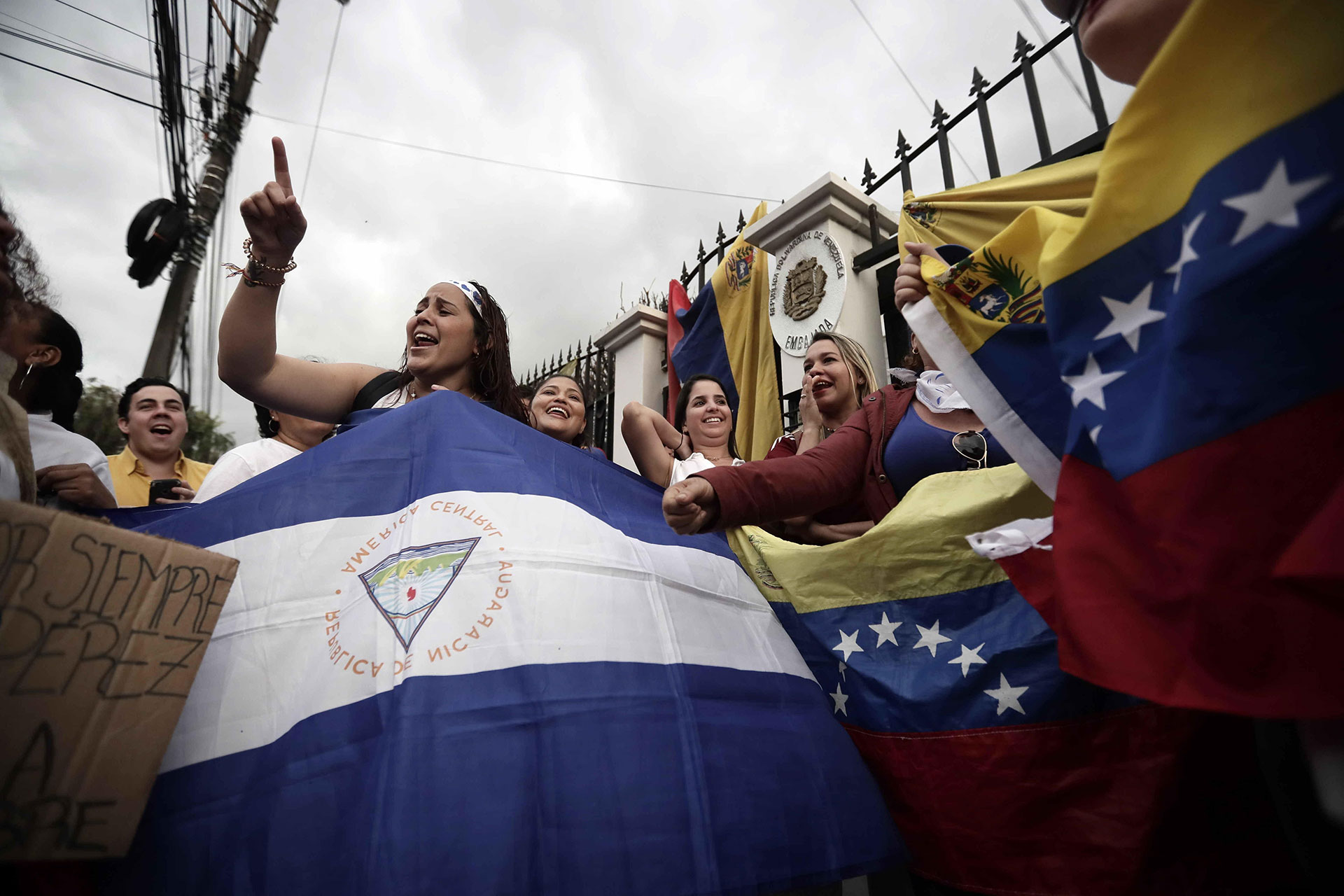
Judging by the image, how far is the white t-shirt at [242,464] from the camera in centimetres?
211

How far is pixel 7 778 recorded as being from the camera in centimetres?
77

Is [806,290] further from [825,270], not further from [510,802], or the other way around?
[510,802]

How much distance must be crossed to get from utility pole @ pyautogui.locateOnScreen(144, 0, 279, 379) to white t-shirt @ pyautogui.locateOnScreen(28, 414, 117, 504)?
7.36 m

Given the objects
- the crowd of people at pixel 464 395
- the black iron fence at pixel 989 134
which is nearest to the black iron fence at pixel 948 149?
the black iron fence at pixel 989 134

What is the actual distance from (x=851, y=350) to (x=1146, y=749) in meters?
1.80

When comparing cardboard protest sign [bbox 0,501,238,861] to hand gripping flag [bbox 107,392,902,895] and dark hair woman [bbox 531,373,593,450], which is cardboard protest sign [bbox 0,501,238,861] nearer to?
hand gripping flag [bbox 107,392,902,895]

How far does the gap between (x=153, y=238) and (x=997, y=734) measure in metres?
9.02

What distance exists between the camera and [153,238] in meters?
6.80

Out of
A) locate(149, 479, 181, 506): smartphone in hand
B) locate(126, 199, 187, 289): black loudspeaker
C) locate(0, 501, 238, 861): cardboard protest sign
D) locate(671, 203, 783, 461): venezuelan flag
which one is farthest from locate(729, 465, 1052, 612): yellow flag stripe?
locate(126, 199, 187, 289): black loudspeaker

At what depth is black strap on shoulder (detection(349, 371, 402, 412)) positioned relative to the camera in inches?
80.1

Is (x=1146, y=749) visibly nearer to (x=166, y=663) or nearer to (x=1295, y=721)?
(x=1295, y=721)

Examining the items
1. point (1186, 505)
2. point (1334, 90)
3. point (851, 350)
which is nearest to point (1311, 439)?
point (1186, 505)

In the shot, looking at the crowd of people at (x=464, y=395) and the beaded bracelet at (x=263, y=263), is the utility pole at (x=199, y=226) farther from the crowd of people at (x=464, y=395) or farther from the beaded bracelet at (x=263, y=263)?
the beaded bracelet at (x=263, y=263)

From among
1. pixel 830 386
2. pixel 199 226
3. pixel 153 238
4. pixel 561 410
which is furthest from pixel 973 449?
pixel 199 226
